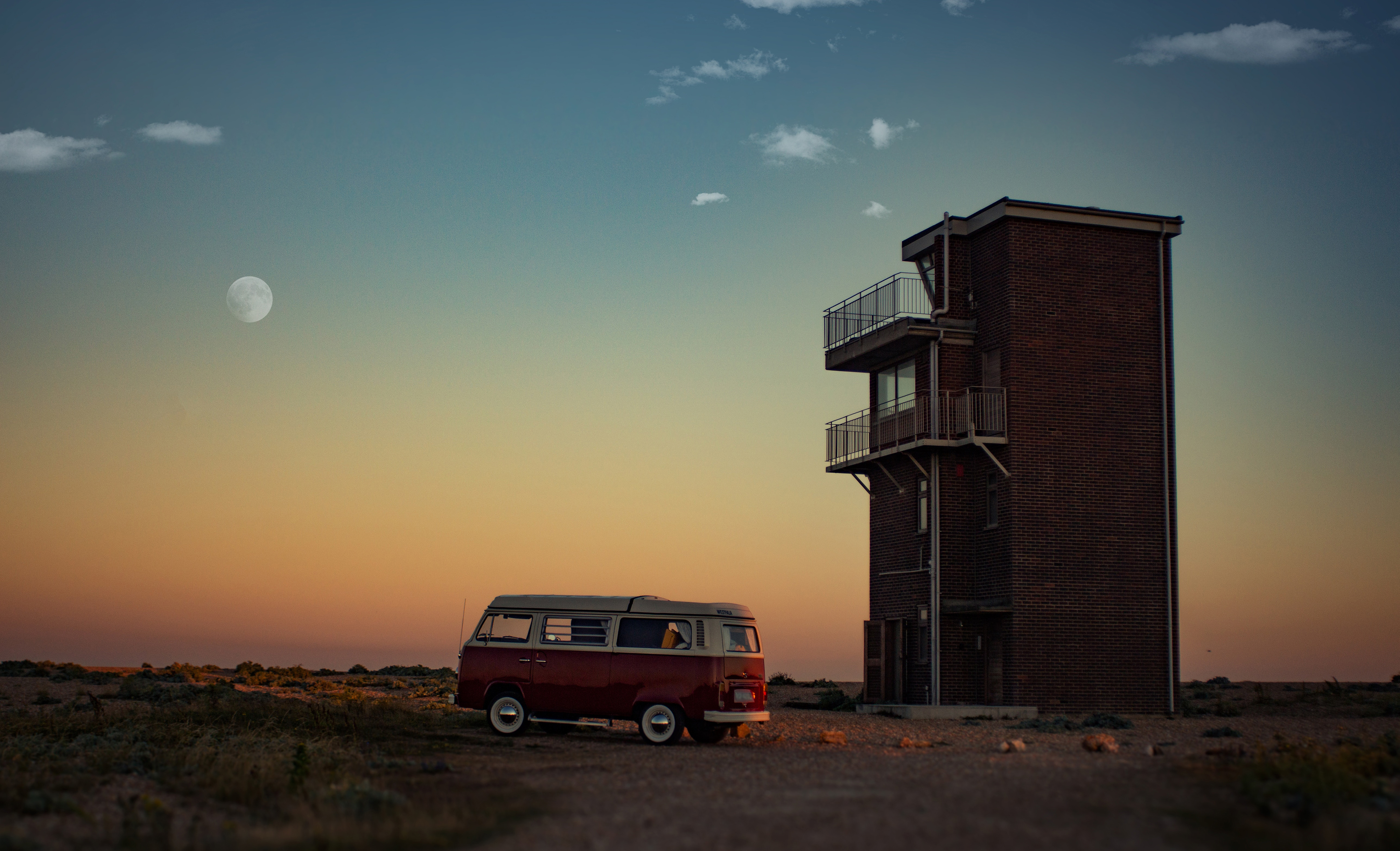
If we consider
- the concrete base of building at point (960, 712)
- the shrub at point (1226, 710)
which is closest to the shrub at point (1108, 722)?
the concrete base of building at point (960, 712)

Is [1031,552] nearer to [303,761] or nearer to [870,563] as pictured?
[870,563]

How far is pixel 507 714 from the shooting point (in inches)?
866

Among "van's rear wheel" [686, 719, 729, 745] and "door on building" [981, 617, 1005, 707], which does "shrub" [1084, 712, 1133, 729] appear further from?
"van's rear wheel" [686, 719, 729, 745]

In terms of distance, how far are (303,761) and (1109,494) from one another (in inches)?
805

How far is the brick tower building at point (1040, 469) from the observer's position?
29.5 meters

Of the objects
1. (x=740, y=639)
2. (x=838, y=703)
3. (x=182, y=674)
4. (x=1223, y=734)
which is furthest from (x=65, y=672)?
(x=1223, y=734)

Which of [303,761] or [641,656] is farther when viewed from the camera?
[641,656]

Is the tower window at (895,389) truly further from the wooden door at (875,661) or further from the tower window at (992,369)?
the wooden door at (875,661)

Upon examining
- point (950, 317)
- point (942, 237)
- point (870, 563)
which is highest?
point (942, 237)

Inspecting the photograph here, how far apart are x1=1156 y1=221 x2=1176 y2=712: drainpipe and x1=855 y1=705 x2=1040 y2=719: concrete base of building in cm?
356

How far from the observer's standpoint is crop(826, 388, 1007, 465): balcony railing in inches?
1190

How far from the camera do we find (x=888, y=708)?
30.4 meters

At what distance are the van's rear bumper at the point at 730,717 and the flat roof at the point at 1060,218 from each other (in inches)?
586

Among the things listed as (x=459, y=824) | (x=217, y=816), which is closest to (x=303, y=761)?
(x=217, y=816)
